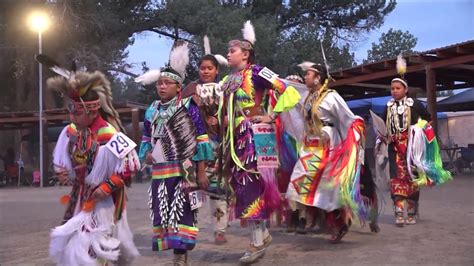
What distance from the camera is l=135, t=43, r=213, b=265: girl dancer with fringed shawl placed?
4578 millimetres

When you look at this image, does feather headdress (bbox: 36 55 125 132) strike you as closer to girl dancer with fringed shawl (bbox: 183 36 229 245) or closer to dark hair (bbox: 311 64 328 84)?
girl dancer with fringed shawl (bbox: 183 36 229 245)

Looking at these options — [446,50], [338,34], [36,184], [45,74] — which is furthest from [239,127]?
[338,34]

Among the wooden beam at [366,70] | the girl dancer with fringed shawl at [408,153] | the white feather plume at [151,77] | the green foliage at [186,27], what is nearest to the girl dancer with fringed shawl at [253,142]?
the white feather plume at [151,77]

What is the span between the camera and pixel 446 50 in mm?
14023

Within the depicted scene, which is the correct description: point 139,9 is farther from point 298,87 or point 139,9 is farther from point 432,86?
point 298,87

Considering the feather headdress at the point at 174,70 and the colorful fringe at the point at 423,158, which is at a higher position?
the feather headdress at the point at 174,70

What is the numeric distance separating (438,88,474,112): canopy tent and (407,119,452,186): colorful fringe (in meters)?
14.0

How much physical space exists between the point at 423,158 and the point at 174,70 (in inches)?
139

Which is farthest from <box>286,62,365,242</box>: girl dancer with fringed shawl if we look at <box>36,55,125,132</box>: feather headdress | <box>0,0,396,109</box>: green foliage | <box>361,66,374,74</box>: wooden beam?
<box>0,0,396,109</box>: green foliage

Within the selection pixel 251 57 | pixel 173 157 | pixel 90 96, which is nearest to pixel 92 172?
pixel 90 96

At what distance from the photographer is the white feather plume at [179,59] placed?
5043 millimetres

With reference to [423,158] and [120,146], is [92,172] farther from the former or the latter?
[423,158]

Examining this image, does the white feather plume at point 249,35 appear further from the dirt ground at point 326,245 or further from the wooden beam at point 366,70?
the wooden beam at point 366,70

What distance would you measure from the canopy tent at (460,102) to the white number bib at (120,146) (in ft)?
59.9
